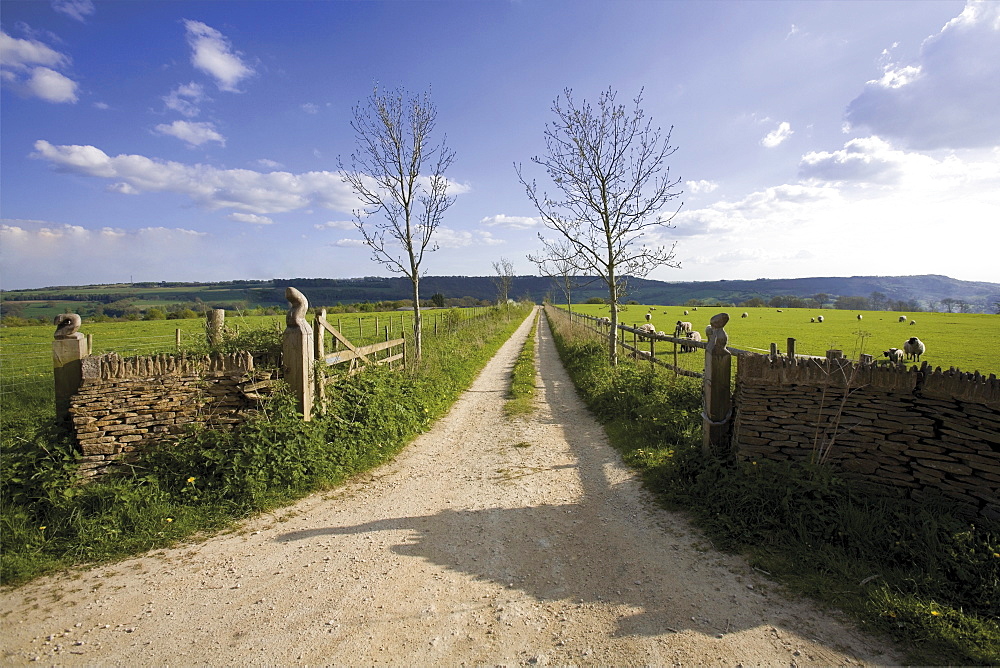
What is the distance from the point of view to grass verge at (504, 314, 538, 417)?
10.4 meters

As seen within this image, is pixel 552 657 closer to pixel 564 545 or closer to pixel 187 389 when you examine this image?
pixel 564 545

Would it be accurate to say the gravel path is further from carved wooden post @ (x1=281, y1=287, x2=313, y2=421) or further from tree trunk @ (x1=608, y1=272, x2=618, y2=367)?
tree trunk @ (x1=608, y1=272, x2=618, y2=367)

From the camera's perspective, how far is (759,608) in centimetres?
349

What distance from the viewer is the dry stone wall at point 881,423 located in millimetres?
4227

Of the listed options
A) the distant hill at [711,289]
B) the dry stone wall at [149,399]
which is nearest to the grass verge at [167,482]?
the dry stone wall at [149,399]

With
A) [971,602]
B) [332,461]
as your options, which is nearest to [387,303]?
[332,461]

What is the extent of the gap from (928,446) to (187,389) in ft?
28.0

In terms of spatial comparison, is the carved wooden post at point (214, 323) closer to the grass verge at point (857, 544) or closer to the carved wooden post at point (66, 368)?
the carved wooden post at point (66, 368)

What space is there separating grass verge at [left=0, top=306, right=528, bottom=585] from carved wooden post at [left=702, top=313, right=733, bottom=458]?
489 cm

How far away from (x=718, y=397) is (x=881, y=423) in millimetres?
1687

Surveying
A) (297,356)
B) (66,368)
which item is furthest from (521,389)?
(66,368)

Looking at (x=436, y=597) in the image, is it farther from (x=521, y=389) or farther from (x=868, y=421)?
(x=521, y=389)

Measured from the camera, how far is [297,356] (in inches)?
254

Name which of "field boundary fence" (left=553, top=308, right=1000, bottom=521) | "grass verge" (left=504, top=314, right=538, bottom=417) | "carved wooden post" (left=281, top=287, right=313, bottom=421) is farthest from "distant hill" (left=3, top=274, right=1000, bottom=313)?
"field boundary fence" (left=553, top=308, right=1000, bottom=521)
